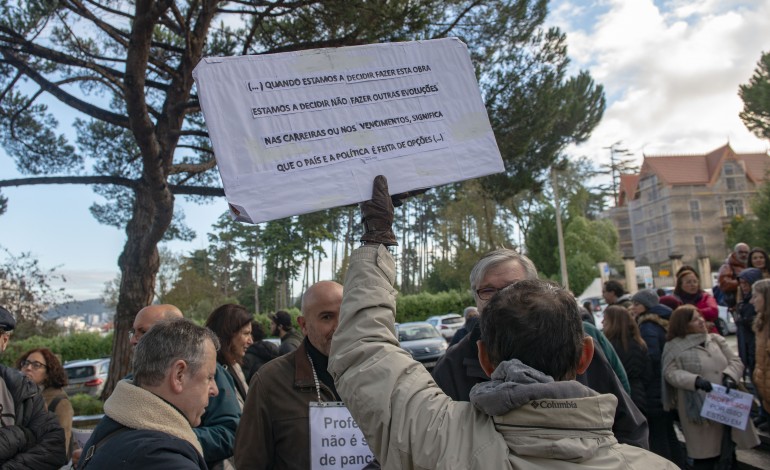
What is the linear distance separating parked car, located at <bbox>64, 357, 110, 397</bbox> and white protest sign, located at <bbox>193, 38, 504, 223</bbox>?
18015 mm

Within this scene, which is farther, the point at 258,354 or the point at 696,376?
the point at 258,354

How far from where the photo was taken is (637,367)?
17.8 ft

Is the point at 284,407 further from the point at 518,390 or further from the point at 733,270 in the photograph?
the point at 733,270

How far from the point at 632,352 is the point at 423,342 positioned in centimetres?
1282

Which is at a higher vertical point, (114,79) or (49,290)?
(114,79)

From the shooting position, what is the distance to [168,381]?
6.84 feet

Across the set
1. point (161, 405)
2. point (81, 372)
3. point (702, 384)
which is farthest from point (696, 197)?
point (161, 405)

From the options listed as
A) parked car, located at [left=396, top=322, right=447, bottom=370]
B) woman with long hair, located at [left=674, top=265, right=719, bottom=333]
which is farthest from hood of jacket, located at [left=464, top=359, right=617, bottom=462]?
parked car, located at [left=396, top=322, right=447, bottom=370]

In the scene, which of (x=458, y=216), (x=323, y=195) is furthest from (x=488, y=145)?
(x=458, y=216)

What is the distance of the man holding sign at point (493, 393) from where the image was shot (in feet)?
4.24

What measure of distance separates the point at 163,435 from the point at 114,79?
7.97 metres

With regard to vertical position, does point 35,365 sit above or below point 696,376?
above

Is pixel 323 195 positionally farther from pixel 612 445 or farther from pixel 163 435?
pixel 612 445

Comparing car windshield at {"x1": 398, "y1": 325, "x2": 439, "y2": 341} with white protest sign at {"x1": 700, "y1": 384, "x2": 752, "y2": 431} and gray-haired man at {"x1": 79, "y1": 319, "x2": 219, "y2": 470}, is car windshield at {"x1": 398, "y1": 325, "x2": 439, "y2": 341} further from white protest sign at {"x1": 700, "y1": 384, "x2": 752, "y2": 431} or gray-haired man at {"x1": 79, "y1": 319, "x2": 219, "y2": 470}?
gray-haired man at {"x1": 79, "y1": 319, "x2": 219, "y2": 470}
